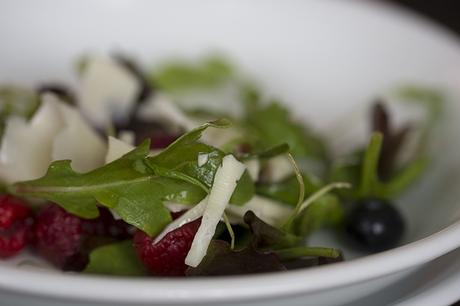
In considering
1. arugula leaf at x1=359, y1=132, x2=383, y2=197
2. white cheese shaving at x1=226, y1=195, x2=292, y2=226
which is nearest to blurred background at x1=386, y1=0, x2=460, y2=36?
arugula leaf at x1=359, y1=132, x2=383, y2=197

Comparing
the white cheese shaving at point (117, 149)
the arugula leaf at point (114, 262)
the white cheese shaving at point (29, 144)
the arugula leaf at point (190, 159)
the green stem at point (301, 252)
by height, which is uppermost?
the arugula leaf at point (190, 159)

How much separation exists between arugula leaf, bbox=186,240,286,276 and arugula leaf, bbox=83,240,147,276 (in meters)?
0.13

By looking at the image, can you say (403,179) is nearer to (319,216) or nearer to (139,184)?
(319,216)

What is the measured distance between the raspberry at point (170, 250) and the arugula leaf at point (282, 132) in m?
0.45

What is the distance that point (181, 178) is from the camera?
1.05 m

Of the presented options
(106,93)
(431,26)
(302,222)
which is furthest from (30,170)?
(431,26)

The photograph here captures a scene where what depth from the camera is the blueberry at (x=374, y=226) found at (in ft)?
4.41

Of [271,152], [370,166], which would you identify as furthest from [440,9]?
[271,152]

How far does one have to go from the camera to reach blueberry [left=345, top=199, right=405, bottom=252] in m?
1.34

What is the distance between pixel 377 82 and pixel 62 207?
98 cm

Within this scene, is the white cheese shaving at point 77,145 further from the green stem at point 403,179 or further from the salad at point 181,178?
the green stem at point 403,179

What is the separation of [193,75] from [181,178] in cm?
84

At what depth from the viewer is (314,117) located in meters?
1.79

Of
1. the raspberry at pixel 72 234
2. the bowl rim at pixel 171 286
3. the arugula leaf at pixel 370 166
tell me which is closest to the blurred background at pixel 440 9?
the arugula leaf at pixel 370 166
